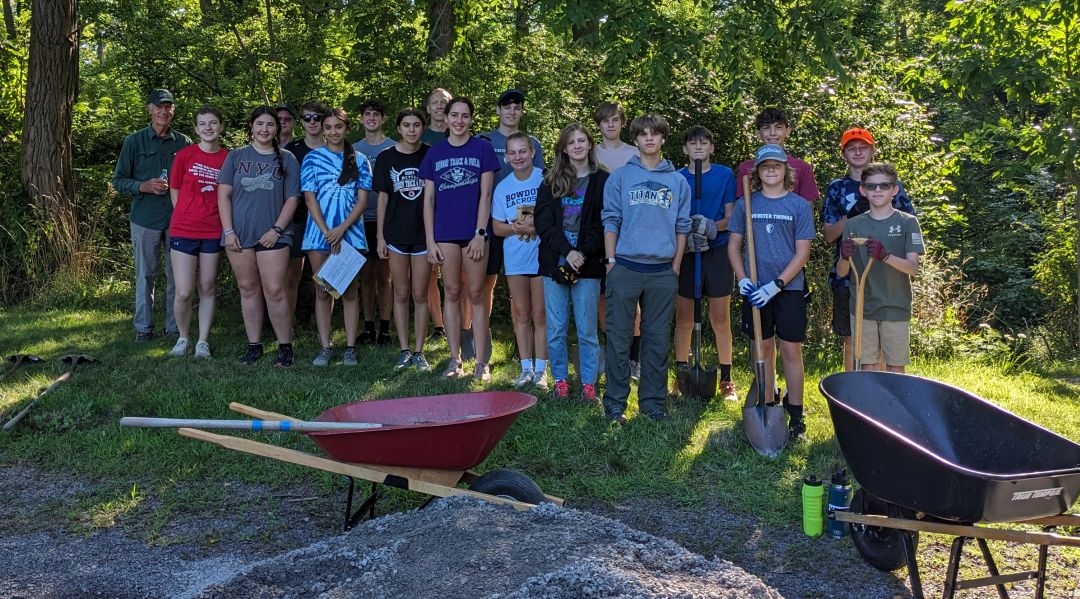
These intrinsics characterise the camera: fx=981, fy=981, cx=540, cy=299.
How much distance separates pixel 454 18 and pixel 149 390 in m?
5.20

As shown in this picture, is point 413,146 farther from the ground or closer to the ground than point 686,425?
farther from the ground

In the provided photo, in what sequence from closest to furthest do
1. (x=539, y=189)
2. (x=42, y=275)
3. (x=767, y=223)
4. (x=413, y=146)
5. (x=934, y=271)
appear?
(x=767, y=223) → (x=539, y=189) → (x=413, y=146) → (x=934, y=271) → (x=42, y=275)

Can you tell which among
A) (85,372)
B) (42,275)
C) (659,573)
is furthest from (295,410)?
(42,275)

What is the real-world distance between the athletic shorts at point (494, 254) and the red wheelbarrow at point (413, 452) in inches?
105

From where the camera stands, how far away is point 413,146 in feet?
24.9

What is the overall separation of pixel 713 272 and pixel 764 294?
1020mm

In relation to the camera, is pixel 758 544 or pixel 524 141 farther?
pixel 524 141

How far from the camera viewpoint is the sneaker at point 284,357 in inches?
309

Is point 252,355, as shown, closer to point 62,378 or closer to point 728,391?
point 62,378

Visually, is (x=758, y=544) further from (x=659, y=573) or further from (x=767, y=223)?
(x=767, y=223)

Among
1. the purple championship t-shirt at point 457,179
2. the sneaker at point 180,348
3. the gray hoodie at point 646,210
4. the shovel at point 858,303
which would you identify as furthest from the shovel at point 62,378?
the shovel at point 858,303

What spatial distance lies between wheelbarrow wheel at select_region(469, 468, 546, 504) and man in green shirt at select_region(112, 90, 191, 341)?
5045 millimetres

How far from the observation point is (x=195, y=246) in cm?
795

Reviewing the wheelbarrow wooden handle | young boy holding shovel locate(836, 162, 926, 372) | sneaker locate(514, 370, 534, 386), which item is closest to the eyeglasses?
young boy holding shovel locate(836, 162, 926, 372)
